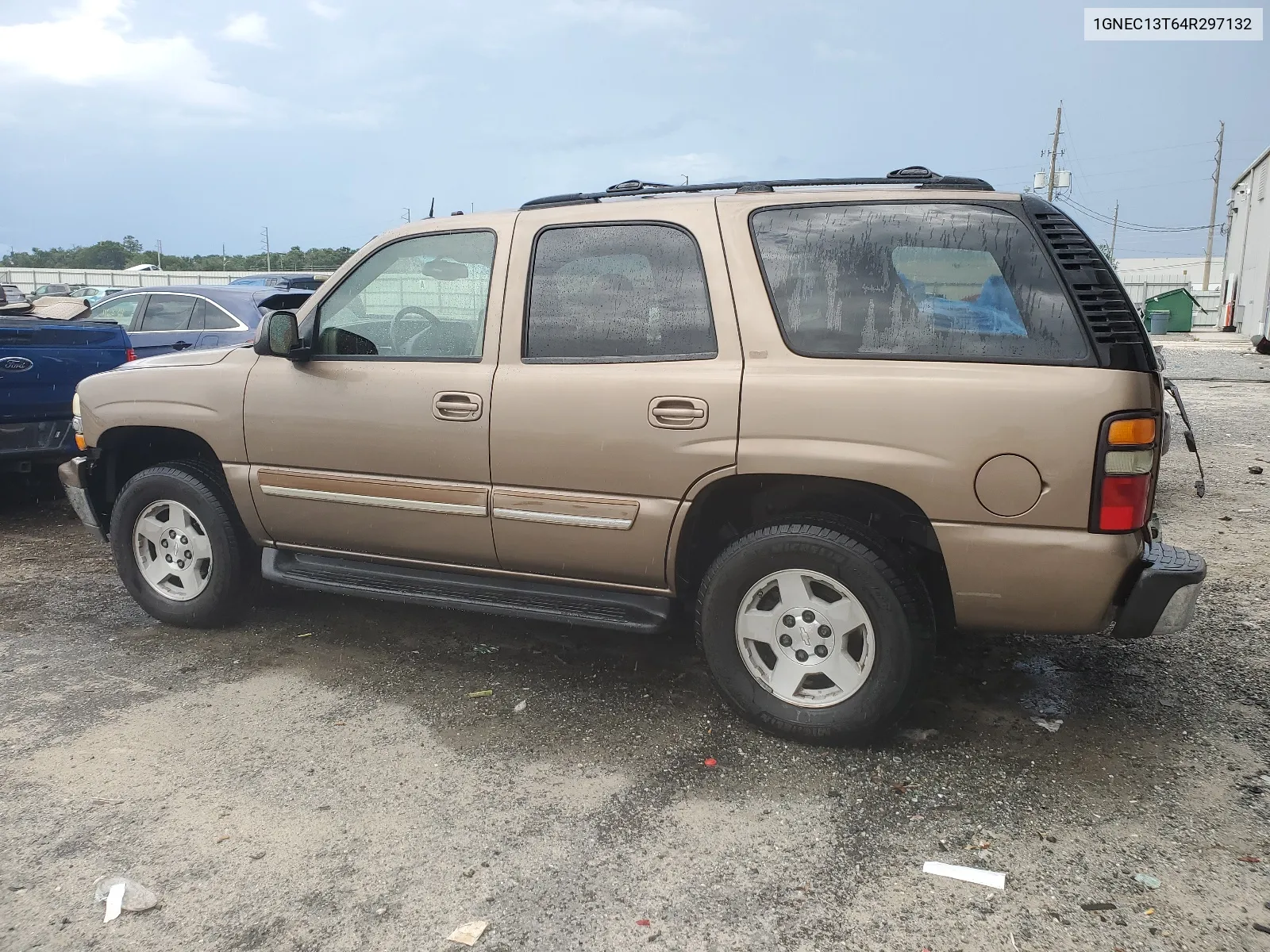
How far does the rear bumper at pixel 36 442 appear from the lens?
648 cm

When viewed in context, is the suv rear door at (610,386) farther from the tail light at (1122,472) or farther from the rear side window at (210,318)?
the rear side window at (210,318)

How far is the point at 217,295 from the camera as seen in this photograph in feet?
33.3

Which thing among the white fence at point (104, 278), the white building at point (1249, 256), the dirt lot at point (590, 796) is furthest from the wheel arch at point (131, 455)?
the white fence at point (104, 278)

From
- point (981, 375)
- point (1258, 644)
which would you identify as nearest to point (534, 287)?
point (981, 375)

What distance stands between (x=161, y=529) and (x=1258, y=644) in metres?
5.06

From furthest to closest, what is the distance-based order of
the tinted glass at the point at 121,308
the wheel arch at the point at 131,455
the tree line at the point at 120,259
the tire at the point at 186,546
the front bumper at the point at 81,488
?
the tree line at the point at 120,259
the tinted glass at the point at 121,308
the front bumper at the point at 81,488
the wheel arch at the point at 131,455
the tire at the point at 186,546

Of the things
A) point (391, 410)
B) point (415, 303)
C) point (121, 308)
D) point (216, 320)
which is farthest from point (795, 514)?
point (121, 308)

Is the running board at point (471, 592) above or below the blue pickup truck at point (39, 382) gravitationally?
below

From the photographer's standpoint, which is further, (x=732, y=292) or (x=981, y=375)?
(x=732, y=292)

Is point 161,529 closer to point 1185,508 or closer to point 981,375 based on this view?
point 981,375

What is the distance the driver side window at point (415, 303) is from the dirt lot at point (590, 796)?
1.38 metres

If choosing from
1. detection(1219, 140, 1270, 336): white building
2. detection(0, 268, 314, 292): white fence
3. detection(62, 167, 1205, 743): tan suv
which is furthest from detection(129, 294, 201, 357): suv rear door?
detection(0, 268, 314, 292): white fence

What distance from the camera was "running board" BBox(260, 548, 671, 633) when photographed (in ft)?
12.2

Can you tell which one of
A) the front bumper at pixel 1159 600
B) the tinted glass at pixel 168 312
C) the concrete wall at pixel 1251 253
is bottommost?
the front bumper at pixel 1159 600
